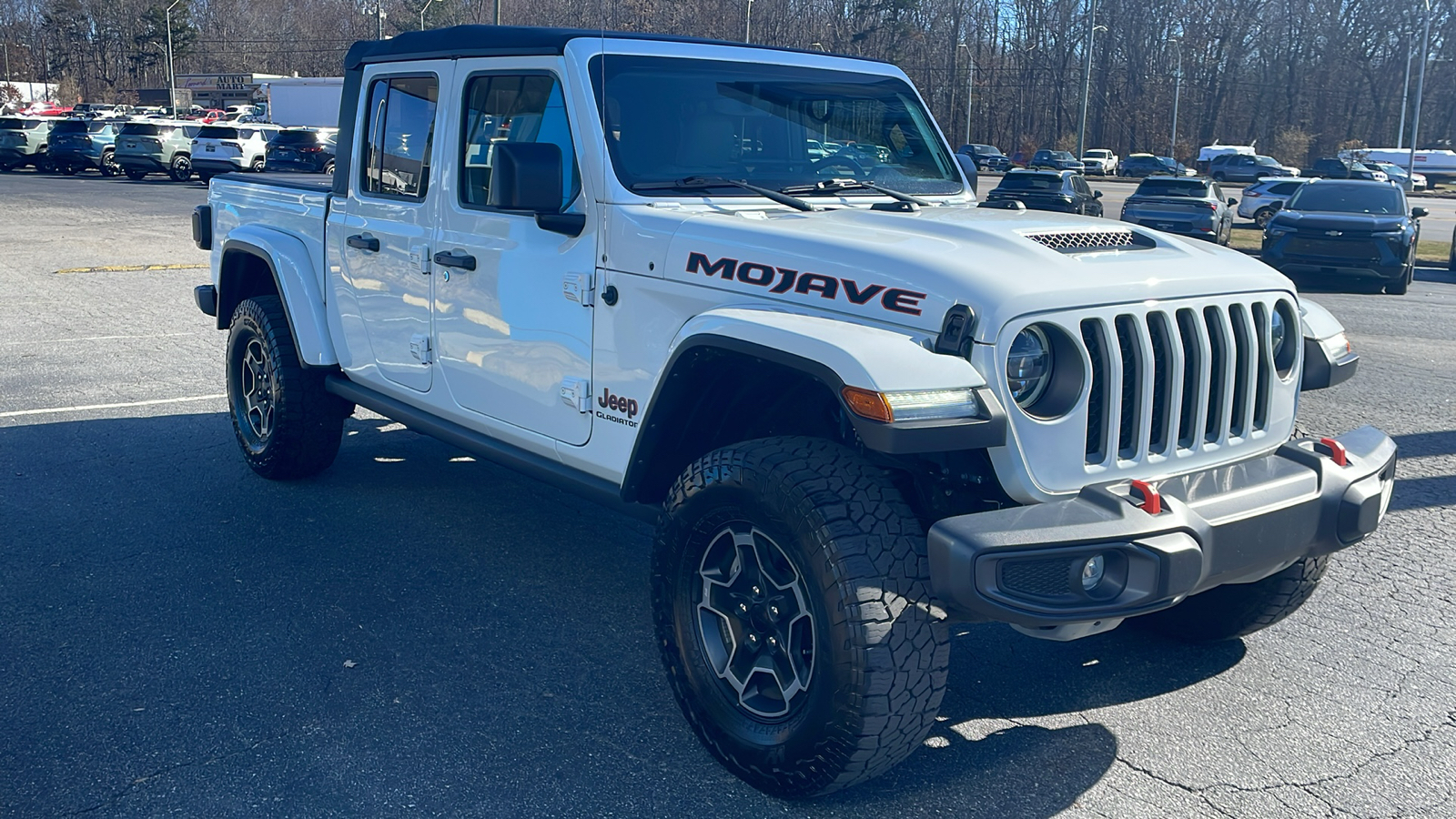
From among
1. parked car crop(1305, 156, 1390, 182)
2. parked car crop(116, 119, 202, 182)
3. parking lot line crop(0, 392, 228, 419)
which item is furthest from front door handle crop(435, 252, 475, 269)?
parked car crop(1305, 156, 1390, 182)

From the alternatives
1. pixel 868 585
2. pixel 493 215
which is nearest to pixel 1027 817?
pixel 868 585

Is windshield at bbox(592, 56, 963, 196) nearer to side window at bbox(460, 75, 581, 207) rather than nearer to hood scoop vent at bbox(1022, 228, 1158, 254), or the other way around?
side window at bbox(460, 75, 581, 207)

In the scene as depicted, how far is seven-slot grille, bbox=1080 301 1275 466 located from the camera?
10.6 feet

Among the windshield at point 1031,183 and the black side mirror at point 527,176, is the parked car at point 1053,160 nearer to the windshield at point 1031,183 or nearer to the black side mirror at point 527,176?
the windshield at point 1031,183

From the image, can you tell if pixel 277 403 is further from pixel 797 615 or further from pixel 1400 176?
pixel 1400 176

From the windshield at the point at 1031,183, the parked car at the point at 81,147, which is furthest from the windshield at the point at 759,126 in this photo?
the parked car at the point at 81,147

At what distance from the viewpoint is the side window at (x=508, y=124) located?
4168 millimetres

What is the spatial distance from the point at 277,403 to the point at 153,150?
3283 cm

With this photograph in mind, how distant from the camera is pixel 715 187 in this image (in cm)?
414

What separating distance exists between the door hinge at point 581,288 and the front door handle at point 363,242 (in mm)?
1357

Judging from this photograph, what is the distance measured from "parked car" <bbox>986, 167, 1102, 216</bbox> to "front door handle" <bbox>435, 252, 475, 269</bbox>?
20.5 metres

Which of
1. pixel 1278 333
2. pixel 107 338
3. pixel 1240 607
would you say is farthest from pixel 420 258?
pixel 107 338

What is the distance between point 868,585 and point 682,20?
75.7 meters

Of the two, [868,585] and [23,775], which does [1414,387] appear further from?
[23,775]
